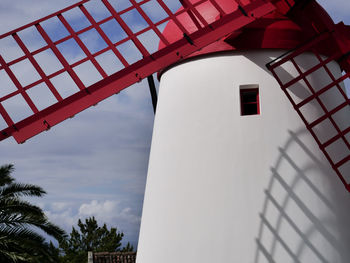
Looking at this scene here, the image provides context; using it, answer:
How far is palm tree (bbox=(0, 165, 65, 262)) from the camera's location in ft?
36.3

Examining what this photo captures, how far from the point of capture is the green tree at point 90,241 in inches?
1339

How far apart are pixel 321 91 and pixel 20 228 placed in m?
6.94

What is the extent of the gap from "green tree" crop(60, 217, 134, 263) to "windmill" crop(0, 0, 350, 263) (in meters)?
27.0

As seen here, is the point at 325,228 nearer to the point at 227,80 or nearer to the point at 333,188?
the point at 333,188

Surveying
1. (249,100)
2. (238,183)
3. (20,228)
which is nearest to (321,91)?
(249,100)

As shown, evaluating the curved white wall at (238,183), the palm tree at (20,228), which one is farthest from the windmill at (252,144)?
the palm tree at (20,228)

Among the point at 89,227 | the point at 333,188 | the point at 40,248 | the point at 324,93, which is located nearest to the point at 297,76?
the point at 324,93

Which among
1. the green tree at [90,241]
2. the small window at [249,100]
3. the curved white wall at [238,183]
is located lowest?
the curved white wall at [238,183]

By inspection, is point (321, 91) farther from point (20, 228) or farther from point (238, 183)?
point (20, 228)

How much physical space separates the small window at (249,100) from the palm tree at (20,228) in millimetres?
5604

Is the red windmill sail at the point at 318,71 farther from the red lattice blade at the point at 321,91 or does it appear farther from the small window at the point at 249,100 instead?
the small window at the point at 249,100

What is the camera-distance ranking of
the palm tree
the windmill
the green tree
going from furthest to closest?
the green tree, the palm tree, the windmill

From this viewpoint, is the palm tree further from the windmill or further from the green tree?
the green tree

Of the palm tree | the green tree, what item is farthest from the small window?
the green tree
